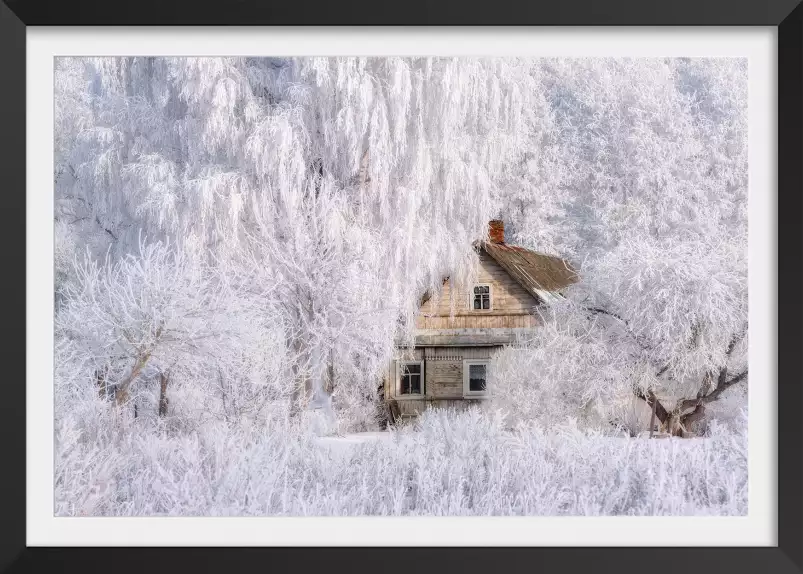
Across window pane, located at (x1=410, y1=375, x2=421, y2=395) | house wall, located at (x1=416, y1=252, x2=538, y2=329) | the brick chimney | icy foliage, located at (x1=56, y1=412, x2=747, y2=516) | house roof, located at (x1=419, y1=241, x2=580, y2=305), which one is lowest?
icy foliage, located at (x1=56, y1=412, x2=747, y2=516)

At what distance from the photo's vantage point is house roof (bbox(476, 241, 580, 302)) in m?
3.47

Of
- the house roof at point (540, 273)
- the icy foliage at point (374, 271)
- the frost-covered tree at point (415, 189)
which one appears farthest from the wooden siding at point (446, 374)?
the house roof at point (540, 273)

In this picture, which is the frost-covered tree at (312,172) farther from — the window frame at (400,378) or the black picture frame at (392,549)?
the black picture frame at (392,549)

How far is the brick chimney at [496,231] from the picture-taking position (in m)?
3.61

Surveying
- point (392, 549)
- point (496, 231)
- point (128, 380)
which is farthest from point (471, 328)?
point (128, 380)

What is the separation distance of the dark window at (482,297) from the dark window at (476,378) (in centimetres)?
31

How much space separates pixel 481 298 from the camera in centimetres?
355

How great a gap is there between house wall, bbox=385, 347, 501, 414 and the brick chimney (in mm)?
584

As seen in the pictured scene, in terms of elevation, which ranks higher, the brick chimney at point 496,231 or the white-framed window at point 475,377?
the brick chimney at point 496,231

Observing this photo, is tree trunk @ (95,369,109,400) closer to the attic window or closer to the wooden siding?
the wooden siding

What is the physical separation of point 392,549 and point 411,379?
112 cm

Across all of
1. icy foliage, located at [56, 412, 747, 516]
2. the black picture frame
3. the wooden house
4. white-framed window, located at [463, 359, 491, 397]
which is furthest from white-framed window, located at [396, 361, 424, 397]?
the black picture frame
